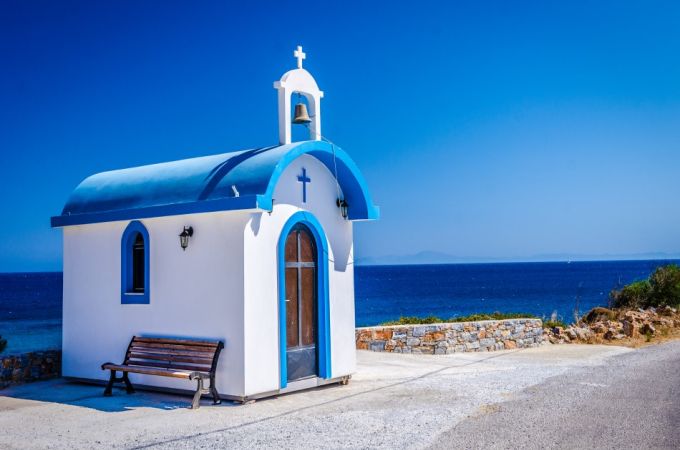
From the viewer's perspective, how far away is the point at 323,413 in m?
9.56

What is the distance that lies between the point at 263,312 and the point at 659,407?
5574 millimetres

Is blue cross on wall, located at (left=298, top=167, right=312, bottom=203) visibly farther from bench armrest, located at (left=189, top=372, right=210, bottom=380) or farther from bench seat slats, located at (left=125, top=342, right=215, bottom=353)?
bench armrest, located at (left=189, top=372, right=210, bottom=380)

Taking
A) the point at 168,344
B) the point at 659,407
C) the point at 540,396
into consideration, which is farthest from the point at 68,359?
the point at 659,407

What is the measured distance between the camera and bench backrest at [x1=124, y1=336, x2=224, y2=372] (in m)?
10.3

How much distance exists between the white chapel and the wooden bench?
0.49ft

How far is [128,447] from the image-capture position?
7.85m

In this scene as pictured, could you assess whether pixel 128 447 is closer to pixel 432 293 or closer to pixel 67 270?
pixel 67 270

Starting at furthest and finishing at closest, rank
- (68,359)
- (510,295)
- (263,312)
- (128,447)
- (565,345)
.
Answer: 1. (510,295)
2. (565,345)
3. (68,359)
4. (263,312)
5. (128,447)

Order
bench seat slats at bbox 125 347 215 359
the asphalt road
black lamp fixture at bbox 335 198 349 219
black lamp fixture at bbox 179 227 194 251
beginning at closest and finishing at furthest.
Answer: the asphalt road → bench seat slats at bbox 125 347 215 359 → black lamp fixture at bbox 179 227 194 251 → black lamp fixture at bbox 335 198 349 219

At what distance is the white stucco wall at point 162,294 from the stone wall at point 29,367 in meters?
0.59

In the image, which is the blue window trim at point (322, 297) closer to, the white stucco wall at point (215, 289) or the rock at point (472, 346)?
the white stucco wall at point (215, 289)

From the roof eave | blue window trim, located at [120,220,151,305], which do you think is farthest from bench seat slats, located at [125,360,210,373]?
the roof eave

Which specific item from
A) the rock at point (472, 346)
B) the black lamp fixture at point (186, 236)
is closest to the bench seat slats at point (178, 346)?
the black lamp fixture at point (186, 236)

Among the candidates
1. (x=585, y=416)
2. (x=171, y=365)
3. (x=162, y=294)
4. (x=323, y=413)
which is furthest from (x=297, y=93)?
(x=585, y=416)
